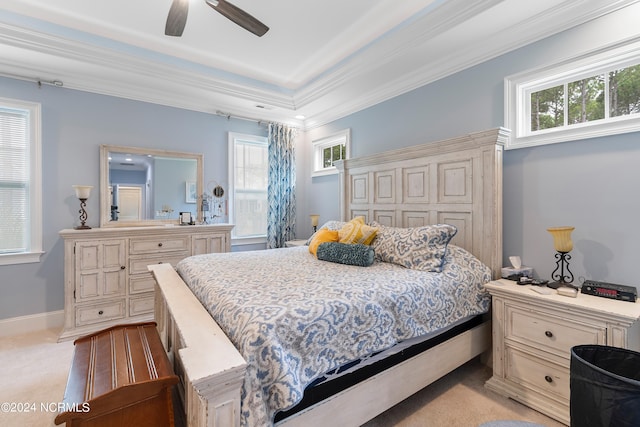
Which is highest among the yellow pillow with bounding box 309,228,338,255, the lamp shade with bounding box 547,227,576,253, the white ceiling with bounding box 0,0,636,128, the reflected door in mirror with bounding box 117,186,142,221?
the white ceiling with bounding box 0,0,636,128

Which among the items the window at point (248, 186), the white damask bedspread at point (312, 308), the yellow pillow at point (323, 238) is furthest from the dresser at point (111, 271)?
the yellow pillow at point (323, 238)

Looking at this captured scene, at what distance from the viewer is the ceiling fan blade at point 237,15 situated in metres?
1.88

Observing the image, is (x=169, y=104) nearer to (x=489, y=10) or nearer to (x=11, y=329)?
(x=11, y=329)

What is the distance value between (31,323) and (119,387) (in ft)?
9.40

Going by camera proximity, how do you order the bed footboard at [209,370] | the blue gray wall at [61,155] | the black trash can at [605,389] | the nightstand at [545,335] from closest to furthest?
the bed footboard at [209,370], the black trash can at [605,389], the nightstand at [545,335], the blue gray wall at [61,155]

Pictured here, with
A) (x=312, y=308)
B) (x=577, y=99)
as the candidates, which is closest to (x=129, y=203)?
(x=312, y=308)

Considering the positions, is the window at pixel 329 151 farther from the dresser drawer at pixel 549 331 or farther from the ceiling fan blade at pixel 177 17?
the dresser drawer at pixel 549 331

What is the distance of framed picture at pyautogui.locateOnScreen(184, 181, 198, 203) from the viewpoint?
387cm

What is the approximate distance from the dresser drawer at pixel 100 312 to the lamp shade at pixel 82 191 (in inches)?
44.8

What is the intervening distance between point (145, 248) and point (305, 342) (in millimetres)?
2712

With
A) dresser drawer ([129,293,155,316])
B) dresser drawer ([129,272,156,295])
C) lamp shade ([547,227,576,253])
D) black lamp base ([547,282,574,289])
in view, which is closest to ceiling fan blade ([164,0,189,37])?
dresser drawer ([129,272,156,295])

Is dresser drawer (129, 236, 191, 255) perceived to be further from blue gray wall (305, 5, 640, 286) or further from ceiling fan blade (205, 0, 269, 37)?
blue gray wall (305, 5, 640, 286)

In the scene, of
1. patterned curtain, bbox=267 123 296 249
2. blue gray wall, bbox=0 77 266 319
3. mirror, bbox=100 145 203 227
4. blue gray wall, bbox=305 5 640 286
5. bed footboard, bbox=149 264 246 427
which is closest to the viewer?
bed footboard, bbox=149 264 246 427

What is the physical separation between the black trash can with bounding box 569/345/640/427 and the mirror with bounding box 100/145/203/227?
3.94m
